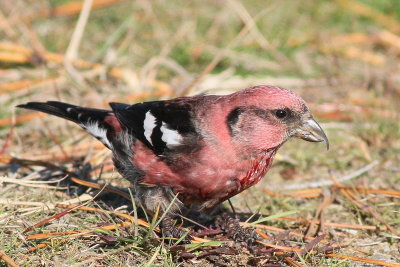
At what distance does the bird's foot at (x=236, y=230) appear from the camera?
3.12 metres

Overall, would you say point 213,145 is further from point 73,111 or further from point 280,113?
point 73,111

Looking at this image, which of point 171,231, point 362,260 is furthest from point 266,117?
point 362,260

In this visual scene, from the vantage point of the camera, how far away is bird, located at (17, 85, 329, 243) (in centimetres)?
298

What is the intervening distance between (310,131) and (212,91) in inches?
75.5

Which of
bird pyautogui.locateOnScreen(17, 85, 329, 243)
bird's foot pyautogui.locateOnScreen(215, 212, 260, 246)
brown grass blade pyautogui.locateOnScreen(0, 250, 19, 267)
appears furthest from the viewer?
bird's foot pyautogui.locateOnScreen(215, 212, 260, 246)

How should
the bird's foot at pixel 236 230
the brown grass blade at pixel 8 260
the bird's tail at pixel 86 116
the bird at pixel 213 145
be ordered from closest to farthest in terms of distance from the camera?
1. the brown grass blade at pixel 8 260
2. the bird at pixel 213 145
3. the bird's foot at pixel 236 230
4. the bird's tail at pixel 86 116

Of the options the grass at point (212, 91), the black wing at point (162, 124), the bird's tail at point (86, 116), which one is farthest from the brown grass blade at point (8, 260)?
the bird's tail at point (86, 116)

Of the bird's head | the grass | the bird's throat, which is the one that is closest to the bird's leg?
the grass

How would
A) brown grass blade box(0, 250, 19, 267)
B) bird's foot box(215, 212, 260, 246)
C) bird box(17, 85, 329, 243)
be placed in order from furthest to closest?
bird's foot box(215, 212, 260, 246) < bird box(17, 85, 329, 243) < brown grass blade box(0, 250, 19, 267)

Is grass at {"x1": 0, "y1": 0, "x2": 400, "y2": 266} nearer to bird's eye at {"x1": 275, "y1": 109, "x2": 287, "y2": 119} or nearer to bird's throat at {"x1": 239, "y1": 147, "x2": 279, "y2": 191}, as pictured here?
bird's throat at {"x1": 239, "y1": 147, "x2": 279, "y2": 191}

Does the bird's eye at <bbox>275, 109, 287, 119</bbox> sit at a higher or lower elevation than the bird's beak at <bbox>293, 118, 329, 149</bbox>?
higher

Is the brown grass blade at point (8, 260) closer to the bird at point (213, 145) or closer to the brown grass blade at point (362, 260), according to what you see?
the bird at point (213, 145)

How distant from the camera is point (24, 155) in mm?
4016

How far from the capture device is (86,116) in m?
3.59
